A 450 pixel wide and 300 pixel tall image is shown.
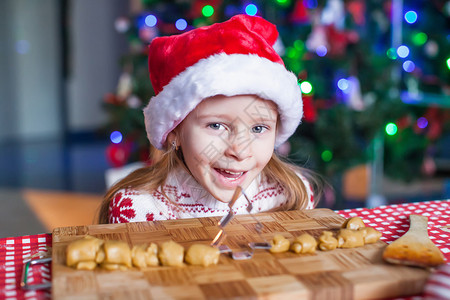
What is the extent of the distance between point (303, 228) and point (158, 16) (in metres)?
2.09

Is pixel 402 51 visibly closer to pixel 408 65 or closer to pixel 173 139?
pixel 408 65

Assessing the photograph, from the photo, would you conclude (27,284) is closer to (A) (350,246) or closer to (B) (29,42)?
(A) (350,246)

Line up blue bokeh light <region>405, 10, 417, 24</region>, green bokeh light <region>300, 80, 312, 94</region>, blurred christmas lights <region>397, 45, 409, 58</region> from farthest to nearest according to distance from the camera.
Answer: blue bokeh light <region>405, 10, 417, 24</region> → blurred christmas lights <region>397, 45, 409, 58</region> → green bokeh light <region>300, 80, 312, 94</region>

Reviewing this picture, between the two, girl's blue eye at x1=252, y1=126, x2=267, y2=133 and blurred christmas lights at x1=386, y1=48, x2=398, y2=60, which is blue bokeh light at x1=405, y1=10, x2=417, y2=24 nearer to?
blurred christmas lights at x1=386, y1=48, x2=398, y2=60

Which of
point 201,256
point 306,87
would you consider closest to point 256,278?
point 201,256

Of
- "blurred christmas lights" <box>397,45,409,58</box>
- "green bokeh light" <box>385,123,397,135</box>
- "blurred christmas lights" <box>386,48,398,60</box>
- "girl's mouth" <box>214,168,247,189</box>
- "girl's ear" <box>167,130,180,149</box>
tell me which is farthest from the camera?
"blurred christmas lights" <box>397,45,409,58</box>

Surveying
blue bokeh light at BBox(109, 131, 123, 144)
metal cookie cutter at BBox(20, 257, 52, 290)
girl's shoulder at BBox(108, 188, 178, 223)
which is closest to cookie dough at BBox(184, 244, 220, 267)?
metal cookie cutter at BBox(20, 257, 52, 290)

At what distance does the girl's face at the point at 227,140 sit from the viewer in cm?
94

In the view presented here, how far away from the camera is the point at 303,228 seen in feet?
2.86

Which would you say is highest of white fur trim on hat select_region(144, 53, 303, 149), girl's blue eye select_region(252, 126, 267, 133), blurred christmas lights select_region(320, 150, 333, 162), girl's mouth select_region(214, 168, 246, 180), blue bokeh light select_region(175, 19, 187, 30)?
blue bokeh light select_region(175, 19, 187, 30)

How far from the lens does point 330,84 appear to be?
2855mm

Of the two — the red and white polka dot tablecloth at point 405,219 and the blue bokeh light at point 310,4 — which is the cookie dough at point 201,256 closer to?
the red and white polka dot tablecloth at point 405,219

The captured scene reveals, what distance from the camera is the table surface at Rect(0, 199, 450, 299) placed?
27.9 inches

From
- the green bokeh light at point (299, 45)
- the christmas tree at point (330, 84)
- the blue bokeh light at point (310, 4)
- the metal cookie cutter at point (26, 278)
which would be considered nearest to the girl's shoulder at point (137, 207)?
the metal cookie cutter at point (26, 278)
